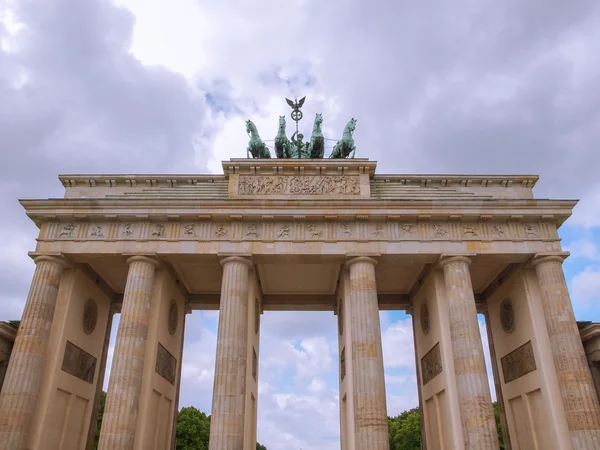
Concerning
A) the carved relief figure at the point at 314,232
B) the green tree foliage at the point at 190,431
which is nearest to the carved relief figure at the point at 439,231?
the carved relief figure at the point at 314,232

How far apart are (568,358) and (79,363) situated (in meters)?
23.0

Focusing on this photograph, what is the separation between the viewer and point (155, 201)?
2309 cm

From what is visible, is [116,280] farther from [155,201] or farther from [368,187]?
[368,187]

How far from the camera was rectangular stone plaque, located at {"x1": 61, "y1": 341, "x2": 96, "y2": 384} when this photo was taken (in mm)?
22719

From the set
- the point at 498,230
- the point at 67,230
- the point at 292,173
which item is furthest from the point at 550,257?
the point at 67,230

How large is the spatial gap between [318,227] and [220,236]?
15.8 ft

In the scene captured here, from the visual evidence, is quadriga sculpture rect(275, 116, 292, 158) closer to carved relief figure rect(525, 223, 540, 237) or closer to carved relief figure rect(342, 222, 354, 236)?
carved relief figure rect(342, 222, 354, 236)

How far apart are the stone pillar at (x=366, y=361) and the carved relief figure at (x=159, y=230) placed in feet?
30.2

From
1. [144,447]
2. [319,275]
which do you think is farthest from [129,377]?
[319,275]

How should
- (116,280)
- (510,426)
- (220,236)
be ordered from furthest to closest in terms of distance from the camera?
1. (116,280)
2. (510,426)
3. (220,236)

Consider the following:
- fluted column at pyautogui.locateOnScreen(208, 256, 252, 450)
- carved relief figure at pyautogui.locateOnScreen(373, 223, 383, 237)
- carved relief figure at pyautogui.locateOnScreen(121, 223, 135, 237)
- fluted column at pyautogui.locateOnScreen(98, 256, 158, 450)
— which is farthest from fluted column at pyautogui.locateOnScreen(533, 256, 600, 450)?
carved relief figure at pyautogui.locateOnScreen(121, 223, 135, 237)

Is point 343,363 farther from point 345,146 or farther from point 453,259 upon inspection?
point 345,146

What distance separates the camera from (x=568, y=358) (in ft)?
67.6

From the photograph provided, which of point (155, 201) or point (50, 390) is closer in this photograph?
point (50, 390)
